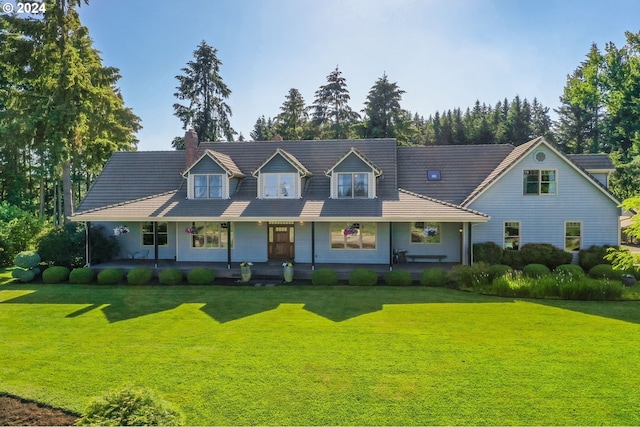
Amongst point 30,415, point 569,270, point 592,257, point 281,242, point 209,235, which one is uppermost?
point 209,235

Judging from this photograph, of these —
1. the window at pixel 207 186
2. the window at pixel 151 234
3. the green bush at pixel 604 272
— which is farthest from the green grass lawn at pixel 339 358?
the window at pixel 207 186

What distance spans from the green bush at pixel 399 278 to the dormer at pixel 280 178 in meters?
6.80

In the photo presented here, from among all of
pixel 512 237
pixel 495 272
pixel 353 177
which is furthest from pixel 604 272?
pixel 353 177

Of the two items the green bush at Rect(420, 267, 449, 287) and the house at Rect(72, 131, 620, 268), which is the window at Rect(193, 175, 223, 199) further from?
the green bush at Rect(420, 267, 449, 287)

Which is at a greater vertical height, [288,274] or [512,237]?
[512,237]

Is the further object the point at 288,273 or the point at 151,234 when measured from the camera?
the point at 151,234

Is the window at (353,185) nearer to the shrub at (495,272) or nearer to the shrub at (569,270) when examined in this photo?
the shrub at (495,272)

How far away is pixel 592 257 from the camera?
18.2 m

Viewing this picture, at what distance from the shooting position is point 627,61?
103ft

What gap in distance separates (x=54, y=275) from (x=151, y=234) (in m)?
4.98

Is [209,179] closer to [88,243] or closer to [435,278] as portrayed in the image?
[88,243]

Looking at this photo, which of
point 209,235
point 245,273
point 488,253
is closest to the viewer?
point 245,273

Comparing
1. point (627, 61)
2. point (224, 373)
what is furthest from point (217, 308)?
point (627, 61)

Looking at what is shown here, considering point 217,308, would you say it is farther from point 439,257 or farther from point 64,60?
point 64,60
